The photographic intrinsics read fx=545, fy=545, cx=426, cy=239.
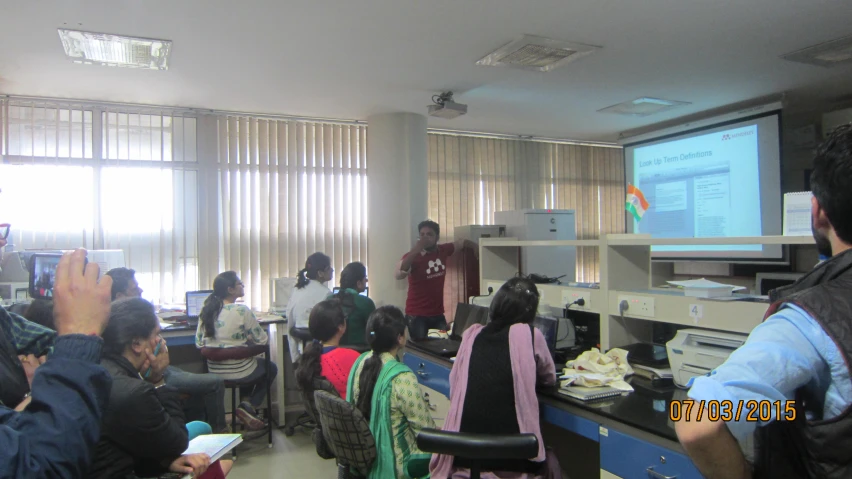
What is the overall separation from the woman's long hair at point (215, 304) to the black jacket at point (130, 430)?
2.05 metres

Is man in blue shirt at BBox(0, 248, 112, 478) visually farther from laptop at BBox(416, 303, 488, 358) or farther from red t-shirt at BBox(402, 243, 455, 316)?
red t-shirt at BBox(402, 243, 455, 316)

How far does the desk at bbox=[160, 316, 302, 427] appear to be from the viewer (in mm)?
4016

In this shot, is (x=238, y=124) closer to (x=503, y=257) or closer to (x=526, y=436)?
(x=503, y=257)

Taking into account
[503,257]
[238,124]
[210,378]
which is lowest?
[210,378]

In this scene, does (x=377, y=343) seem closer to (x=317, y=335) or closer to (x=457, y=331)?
(x=317, y=335)

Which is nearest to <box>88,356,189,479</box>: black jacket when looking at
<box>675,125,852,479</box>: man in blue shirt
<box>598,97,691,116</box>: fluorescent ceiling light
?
<box>675,125,852,479</box>: man in blue shirt

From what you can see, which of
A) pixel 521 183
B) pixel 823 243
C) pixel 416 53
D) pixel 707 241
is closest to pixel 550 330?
pixel 707 241

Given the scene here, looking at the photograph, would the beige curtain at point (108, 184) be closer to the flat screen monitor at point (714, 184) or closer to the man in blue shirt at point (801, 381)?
the flat screen monitor at point (714, 184)

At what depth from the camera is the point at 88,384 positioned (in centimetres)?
90

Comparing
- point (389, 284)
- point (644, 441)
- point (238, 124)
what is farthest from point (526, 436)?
point (238, 124)

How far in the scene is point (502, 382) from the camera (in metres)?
2.01

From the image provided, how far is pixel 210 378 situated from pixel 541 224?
334 cm

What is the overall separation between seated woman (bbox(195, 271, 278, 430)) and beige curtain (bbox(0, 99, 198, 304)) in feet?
4.04

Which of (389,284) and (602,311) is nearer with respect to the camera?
(602,311)
